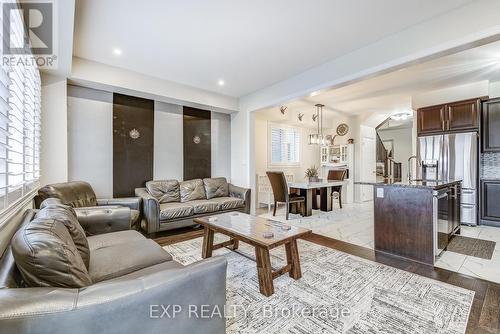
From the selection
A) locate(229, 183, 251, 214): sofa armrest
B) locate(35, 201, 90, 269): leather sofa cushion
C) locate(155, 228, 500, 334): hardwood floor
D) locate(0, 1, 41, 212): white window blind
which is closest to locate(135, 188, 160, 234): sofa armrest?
locate(155, 228, 500, 334): hardwood floor

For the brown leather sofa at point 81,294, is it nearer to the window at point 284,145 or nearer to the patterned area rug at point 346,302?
the patterned area rug at point 346,302

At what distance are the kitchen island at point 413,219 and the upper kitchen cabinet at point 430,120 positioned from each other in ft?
7.00

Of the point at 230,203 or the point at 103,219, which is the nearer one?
the point at 103,219

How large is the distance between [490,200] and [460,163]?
786 mm

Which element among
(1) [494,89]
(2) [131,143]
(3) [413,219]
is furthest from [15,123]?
(1) [494,89]

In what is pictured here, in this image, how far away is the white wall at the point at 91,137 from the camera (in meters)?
3.51

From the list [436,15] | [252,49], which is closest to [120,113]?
[252,49]

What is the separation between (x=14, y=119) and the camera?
Answer: 178 centimetres

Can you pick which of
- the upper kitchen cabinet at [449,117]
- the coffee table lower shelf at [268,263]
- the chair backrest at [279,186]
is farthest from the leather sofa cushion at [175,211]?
the upper kitchen cabinet at [449,117]

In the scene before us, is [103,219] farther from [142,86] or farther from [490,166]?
[490,166]

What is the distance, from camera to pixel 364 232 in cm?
377

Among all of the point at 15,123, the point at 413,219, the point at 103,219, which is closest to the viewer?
the point at 15,123

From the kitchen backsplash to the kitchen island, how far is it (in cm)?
192

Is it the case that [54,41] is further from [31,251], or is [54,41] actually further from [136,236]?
[31,251]
